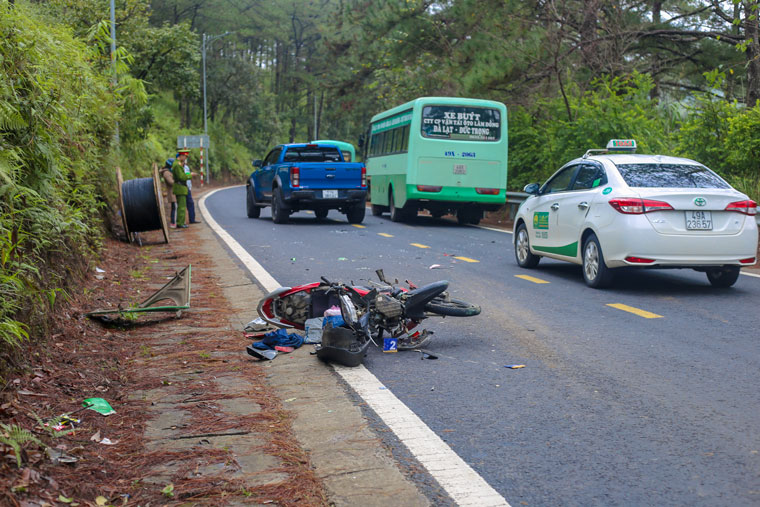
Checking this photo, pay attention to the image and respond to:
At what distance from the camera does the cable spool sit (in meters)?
14.0

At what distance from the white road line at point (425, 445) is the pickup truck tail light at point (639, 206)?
15.8 feet

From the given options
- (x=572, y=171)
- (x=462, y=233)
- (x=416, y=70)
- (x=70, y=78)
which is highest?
(x=416, y=70)

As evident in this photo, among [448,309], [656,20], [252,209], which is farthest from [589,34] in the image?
[448,309]

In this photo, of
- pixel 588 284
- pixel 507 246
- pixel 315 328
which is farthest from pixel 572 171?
pixel 315 328

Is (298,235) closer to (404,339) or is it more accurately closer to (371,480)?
(404,339)

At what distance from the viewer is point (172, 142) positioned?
193 ft

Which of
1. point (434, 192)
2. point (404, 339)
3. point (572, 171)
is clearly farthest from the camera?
point (434, 192)

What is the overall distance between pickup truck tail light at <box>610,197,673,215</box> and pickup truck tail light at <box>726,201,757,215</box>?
2.34 feet

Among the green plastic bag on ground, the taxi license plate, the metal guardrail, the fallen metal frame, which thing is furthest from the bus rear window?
the green plastic bag on ground

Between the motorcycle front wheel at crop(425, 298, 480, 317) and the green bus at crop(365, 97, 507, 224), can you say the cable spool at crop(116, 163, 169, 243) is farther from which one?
the green bus at crop(365, 97, 507, 224)

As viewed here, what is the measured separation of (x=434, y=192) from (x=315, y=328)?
14.9m

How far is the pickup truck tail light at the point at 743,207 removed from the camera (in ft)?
31.8

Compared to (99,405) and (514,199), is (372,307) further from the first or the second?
(514,199)

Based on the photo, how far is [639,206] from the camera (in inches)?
381
